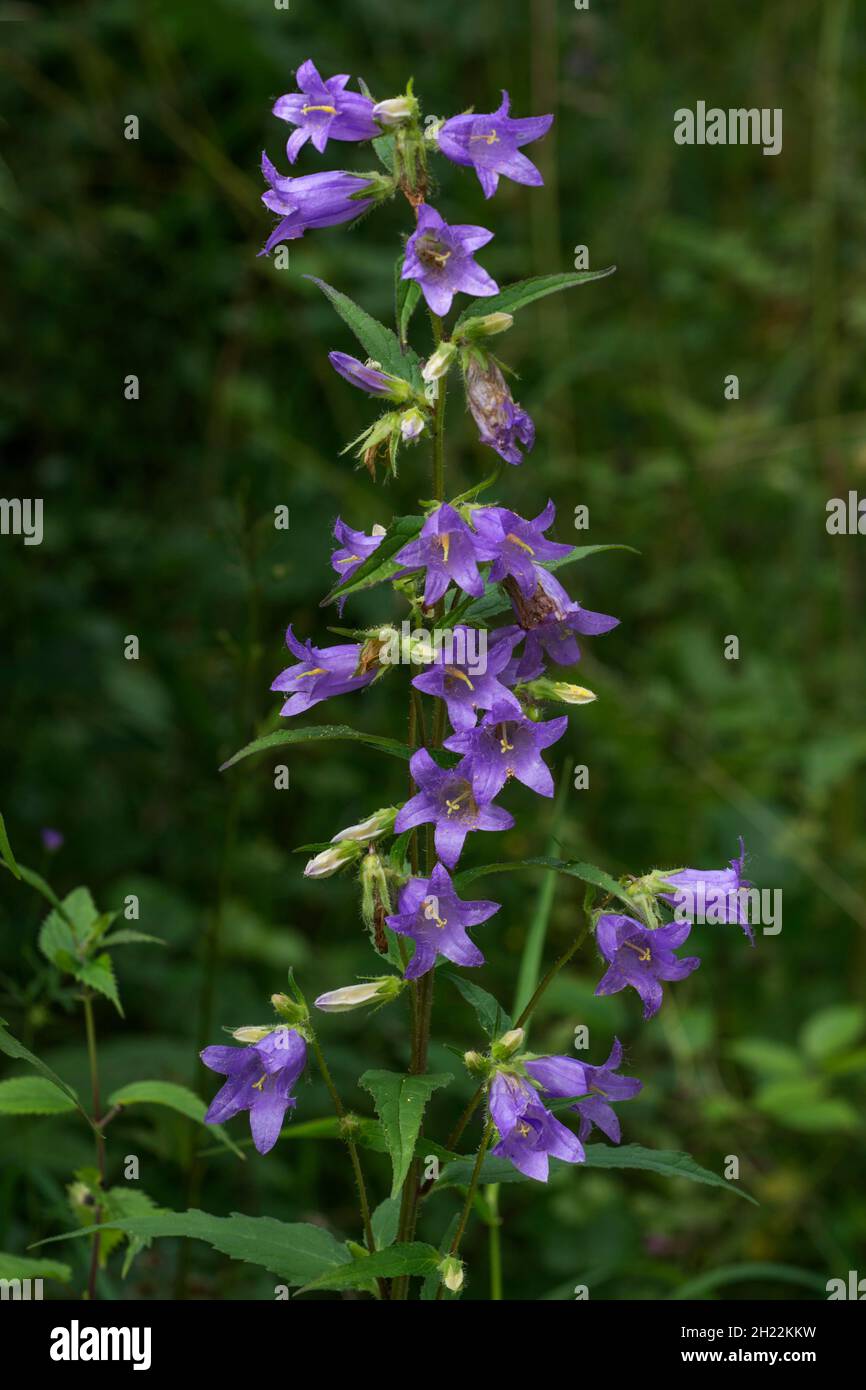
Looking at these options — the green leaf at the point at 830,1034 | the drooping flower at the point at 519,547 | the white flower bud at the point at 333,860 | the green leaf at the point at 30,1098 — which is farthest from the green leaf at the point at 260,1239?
the green leaf at the point at 830,1034

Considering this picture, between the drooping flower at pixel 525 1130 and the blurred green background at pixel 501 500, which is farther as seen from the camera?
the blurred green background at pixel 501 500

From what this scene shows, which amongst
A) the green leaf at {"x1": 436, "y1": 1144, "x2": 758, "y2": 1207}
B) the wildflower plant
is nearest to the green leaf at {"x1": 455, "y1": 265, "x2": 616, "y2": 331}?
the wildflower plant

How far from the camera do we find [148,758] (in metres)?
5.23

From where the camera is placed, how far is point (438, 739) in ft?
7.24

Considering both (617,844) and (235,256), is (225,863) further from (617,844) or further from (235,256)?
(235,256)

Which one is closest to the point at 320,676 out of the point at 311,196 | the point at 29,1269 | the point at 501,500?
the point at 311,196

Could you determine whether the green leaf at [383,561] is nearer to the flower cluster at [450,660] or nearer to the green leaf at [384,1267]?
the flower cluster at [450,660]

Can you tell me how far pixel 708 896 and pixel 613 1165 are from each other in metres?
0.43

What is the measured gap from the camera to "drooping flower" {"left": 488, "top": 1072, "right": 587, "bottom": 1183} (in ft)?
6.79

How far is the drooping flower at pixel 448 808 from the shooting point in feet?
6.57

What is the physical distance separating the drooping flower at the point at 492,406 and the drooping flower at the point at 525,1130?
2.93 feet

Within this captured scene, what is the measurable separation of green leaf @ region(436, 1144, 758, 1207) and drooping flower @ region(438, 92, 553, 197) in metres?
1.40

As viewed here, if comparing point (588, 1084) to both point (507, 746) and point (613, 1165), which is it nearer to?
point (613, 1165)
